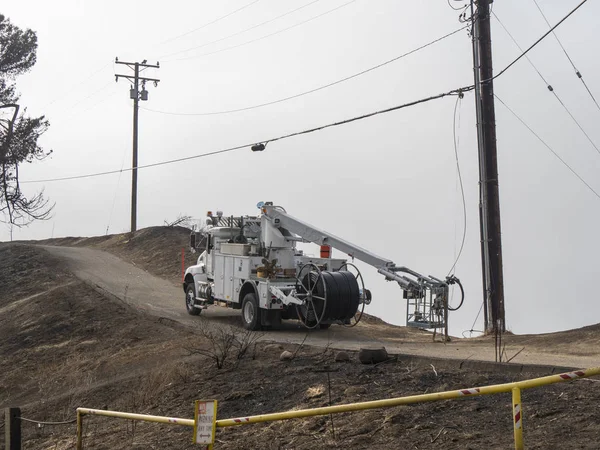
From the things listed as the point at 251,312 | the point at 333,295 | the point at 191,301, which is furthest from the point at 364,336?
the point at 191,301

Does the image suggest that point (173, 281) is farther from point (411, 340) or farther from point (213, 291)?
point (411, 340)

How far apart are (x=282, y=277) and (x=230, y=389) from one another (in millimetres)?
6862

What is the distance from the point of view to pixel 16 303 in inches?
1073

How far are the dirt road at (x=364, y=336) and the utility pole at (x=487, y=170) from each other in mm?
1194

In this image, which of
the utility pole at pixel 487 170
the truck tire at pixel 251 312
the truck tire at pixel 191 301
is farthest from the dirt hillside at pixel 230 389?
the utility pole at pixel 487 170

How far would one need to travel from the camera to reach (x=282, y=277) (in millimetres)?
18922

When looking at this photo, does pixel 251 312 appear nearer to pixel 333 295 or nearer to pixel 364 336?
pixel 333 295

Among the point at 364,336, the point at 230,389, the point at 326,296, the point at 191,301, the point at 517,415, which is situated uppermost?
the point at 326,296

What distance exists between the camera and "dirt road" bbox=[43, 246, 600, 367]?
13789 mm

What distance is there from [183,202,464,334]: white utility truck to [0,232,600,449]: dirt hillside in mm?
1303

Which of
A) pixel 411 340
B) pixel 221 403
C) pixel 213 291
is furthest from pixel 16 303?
pixel 221 403

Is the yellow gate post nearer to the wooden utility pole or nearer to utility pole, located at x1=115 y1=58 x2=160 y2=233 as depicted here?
the wooden utility pole

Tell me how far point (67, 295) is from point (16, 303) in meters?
2.93

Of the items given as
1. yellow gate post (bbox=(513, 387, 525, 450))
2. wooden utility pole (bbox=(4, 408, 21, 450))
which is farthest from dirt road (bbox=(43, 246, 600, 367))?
wooden utility pole (bbox=(4, 408, 21, 450))
